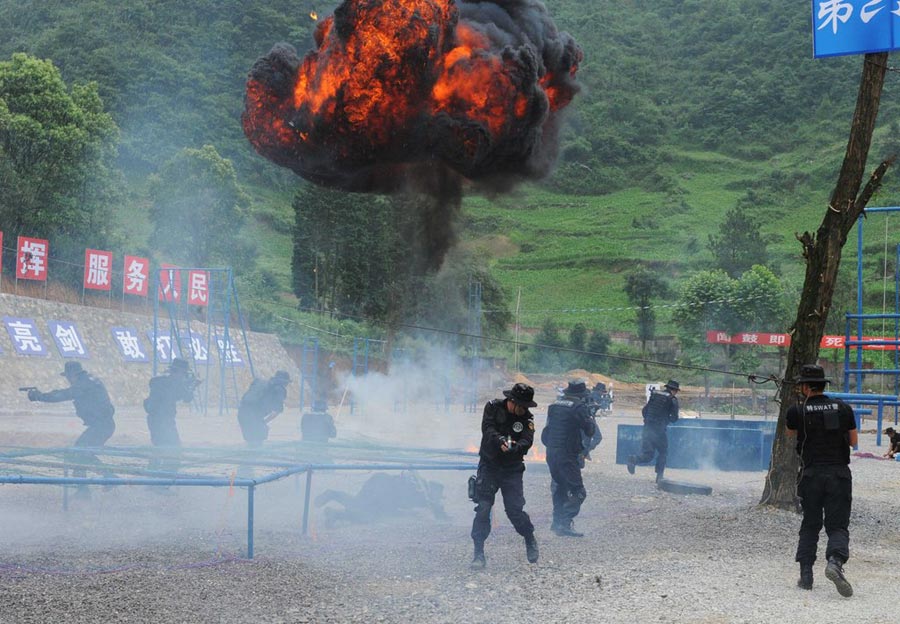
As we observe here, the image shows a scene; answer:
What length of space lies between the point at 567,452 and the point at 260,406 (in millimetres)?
5784

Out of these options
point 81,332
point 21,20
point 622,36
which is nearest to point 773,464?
point 81,332

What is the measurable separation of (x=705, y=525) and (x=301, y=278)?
42.3 m

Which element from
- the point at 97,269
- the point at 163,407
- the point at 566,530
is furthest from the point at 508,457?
the point at 97,269

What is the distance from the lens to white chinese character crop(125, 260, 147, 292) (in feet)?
115

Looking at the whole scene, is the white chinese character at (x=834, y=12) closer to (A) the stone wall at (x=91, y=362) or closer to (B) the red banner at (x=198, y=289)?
(A) the stone wall at (x=91, y=362)

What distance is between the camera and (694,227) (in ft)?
297

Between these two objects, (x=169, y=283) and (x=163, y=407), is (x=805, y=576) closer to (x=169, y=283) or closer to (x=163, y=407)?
(x=163, y=407)

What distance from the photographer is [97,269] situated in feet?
110

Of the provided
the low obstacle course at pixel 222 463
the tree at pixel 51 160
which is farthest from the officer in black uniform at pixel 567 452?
the tree at pixel 51 160

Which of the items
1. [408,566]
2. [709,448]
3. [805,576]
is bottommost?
[408,566]

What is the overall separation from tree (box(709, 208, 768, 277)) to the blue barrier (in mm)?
51058

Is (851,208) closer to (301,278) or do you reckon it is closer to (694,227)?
(301,278)

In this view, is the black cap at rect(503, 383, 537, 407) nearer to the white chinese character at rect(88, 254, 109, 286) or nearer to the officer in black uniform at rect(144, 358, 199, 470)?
the officer in black uniform at rect(144, 358, 199, 470)

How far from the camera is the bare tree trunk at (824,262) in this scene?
1208 cm
